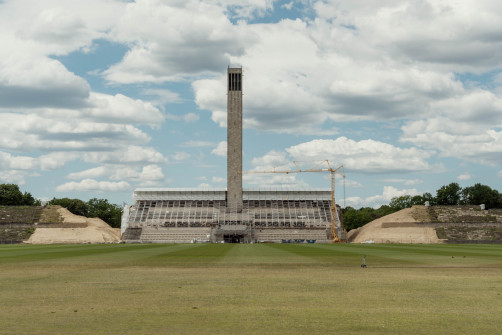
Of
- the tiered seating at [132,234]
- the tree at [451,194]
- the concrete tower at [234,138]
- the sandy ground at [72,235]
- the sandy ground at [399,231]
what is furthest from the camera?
the tree at [451,194]

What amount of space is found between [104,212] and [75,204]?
10.1m

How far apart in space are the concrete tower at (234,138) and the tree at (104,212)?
54046mm

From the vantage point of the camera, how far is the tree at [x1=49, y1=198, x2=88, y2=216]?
173625mm

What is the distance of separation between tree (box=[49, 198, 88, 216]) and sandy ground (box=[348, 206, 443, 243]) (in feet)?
312

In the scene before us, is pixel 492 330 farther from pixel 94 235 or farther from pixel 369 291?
pixel 94 235

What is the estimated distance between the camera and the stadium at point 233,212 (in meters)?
131

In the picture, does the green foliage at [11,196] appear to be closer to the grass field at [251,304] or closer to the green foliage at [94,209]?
the green foliage at [94,209]

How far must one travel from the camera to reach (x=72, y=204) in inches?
6855

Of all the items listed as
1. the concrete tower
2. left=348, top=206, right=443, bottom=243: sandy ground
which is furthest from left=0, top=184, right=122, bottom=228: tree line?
left=348, top=206, right=443, bottom=243: sandy ground

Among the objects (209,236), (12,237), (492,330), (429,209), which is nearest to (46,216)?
(12,237)

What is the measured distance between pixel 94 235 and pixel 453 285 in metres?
106

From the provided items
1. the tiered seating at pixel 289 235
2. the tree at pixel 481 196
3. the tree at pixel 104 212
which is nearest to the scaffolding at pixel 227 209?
the tiered seating at pixel 289 235

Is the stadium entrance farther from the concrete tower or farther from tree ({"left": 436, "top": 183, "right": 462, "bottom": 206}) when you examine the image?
tree ({"left": 436, "top": 183, "right": 462, "bottom": 206})

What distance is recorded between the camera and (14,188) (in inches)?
6334
